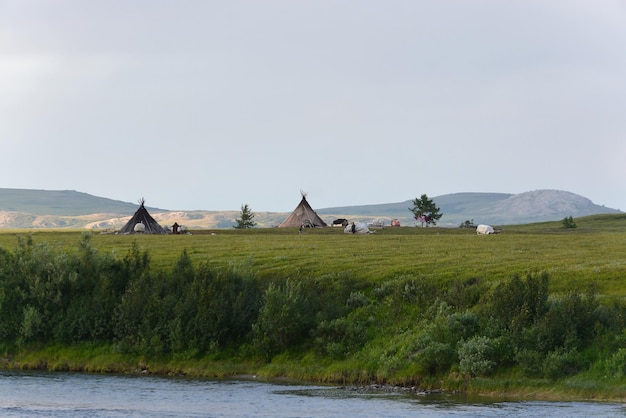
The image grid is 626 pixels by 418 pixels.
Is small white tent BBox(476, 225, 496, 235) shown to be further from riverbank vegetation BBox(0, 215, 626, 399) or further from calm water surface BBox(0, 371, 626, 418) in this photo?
calm water surface BBox(0, 371, 626, 418)

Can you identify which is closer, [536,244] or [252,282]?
[252,282]

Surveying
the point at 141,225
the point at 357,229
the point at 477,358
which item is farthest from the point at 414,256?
the point at 141,225

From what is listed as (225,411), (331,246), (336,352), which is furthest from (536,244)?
(225,411)

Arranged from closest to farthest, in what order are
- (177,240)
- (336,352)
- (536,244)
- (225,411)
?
1. (225,411)
2. (336,352)
3. (536,244)
4. (177,240)

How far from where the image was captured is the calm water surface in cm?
4081

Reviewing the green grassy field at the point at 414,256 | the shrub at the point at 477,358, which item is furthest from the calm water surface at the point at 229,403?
the green grassy field at the point at 414,256

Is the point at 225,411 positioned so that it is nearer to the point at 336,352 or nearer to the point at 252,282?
the point at 336,352

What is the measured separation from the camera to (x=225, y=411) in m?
42.1

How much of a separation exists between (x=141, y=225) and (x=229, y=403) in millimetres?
69732

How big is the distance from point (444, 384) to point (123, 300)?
66.3 ft

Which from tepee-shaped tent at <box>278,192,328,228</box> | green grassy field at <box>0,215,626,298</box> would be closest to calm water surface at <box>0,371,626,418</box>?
green grassy field at <box>0,215,626,298</box>

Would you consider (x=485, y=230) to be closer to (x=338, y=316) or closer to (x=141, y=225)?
(x=141, y=225)

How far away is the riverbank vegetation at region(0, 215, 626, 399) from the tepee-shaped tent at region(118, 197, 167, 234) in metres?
40.9

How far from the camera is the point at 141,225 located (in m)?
112
